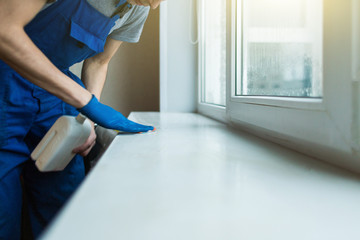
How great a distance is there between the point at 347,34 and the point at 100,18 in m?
0.76

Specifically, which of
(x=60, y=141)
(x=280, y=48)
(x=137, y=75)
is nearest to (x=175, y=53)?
(x=137, y=75)

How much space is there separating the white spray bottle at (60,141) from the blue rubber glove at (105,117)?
111mm

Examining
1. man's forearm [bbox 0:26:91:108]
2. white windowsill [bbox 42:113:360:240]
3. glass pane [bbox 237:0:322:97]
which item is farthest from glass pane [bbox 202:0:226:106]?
white windowsill [bbox 42:113:360:240]

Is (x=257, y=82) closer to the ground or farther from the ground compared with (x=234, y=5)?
closer to the ground

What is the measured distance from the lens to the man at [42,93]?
0.77m

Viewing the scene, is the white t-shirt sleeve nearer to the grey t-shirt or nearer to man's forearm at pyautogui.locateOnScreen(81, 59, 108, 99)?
the grey t-shirt

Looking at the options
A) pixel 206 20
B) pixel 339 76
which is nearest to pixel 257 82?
pixel 339 76

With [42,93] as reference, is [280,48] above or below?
above

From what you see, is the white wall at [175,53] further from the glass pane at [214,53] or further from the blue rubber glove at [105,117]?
the blue rubber glove at [105,117]

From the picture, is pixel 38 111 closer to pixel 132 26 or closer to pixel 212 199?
pixel 132 26

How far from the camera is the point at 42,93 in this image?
38.0 inches

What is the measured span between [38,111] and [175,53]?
122 cm

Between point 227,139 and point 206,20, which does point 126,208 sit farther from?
point 206,20

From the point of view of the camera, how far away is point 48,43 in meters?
0.92
